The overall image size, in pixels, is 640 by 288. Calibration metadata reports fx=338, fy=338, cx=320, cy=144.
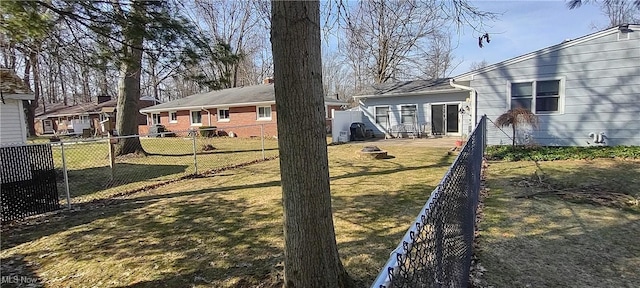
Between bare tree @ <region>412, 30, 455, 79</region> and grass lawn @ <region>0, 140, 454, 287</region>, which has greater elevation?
bare tree @ <region>412, 30, 455, 79</region>

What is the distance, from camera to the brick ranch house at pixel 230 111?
2198cm

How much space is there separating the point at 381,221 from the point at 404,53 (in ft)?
86.7

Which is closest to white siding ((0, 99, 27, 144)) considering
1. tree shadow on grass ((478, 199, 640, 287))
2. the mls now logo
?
the mls now logo

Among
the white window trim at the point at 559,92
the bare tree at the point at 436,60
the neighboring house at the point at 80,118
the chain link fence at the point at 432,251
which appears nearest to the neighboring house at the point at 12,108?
the chain link fence at the point at 432,251

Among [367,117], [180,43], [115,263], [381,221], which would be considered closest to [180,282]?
[115,263]

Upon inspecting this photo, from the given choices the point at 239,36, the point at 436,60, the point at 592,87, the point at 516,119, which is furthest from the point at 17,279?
the point at 436,60

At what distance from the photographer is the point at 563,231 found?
166 inches

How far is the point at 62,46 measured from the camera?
194 inches

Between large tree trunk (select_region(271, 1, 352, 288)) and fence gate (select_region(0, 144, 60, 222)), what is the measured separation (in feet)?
18.7

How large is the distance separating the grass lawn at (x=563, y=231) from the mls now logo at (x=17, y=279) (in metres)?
4.52

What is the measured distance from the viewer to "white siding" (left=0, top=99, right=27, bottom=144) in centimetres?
860

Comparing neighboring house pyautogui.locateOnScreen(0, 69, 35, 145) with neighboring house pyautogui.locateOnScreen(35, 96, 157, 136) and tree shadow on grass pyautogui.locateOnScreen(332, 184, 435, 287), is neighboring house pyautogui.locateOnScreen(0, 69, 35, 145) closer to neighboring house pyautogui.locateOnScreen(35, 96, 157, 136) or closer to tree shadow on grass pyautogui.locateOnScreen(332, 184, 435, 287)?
tree shadow on grass pyautogui.locateOnScreen(332, 184, 435, 287)

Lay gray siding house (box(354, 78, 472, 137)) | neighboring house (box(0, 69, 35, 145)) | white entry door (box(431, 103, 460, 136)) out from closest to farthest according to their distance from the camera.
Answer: neighboring house (box(0, 69, 35, 145))
gray siding house (box(354, 78, 472, 137))
white entry door (box(431, 103, 460, 136))

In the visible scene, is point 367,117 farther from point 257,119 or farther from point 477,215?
point 477,215
